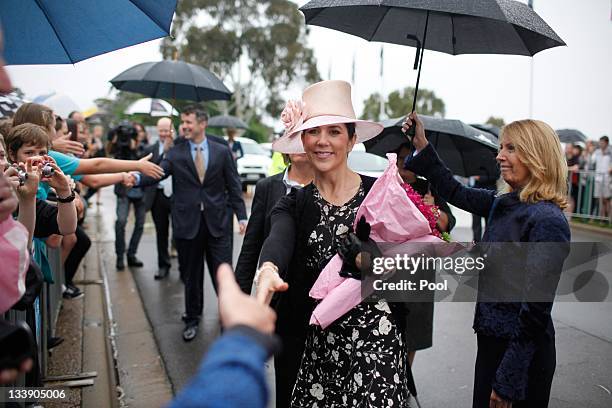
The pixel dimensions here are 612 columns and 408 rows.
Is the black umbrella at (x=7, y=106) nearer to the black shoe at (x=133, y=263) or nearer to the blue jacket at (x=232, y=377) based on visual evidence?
the black shoe at (x=133, y=263)

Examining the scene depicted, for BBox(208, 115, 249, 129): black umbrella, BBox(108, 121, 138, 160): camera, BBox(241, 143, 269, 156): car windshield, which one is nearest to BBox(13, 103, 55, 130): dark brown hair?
BBox(108, 121, 138, 160): camera

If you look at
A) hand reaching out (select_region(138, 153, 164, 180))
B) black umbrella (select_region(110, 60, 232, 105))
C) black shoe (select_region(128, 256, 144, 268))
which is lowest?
black shoe (select_region(128, 256, 144, 268))

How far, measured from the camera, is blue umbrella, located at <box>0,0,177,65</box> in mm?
3176

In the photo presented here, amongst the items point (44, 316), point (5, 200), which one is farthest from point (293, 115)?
point (44, 316)

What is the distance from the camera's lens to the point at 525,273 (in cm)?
242

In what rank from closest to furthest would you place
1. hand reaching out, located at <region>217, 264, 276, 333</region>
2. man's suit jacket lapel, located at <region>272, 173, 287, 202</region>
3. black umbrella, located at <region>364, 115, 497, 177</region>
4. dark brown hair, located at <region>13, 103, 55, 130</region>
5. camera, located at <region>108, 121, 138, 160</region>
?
hand reaching out, located at <region>217, 264, 276, 333</region>, man's suit jacket lapel, located at <region>272, 173, 287, 202</region>, dark brown hair, located at <region>13, 103, 55, 130</region>, black umbrella, located at <region>364, 115, 497, 177</region>, camera, located at <region>108, 121, 138, 160</region>

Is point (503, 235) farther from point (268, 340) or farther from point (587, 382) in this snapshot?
point (587, 382)

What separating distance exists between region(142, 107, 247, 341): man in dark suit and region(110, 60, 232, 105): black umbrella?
60.7 inches

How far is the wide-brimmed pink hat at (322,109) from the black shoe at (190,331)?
10.6 feet

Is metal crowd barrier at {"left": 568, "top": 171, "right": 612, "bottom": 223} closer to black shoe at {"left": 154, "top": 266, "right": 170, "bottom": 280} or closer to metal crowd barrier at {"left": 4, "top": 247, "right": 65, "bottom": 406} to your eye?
black shoe at {"left": 154, "top": 266, "right": 170, "bottom": 280}

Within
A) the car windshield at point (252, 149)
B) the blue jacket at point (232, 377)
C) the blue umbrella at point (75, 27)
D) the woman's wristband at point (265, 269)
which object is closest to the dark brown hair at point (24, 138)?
the blue umbrella at point (75, 27)

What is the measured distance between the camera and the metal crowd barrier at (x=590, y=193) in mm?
13539

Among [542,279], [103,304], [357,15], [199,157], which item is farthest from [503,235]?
[103,304]

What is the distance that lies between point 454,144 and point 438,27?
122cm
